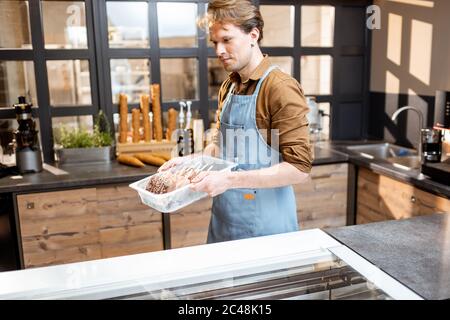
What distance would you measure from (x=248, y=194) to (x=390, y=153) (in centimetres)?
189

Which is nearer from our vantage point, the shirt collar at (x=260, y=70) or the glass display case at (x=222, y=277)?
the glass display case at (x=222, y=277)

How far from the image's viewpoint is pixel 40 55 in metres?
2.76

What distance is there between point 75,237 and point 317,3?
7.51 ft

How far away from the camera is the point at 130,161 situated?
2.66m

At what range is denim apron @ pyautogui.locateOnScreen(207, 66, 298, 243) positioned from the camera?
161 centimetres

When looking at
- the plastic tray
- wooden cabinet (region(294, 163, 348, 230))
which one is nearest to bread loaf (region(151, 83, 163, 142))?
wooden cabinet (region(294, 163, 348, 230))

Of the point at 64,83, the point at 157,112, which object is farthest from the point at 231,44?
the point at 64,83

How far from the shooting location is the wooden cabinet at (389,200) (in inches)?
90.8

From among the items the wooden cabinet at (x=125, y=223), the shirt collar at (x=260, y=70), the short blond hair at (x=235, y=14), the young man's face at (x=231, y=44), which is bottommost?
the wooden cabinet at (x=125, y=223)

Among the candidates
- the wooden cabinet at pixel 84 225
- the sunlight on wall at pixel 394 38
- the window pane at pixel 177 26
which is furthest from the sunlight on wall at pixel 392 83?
the window pane at pixel 177 26

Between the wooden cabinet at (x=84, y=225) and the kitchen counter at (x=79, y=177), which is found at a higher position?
the kitchen counter at (x=79, y=177)

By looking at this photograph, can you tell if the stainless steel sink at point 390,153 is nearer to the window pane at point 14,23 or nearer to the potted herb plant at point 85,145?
the potted herb plant at point 85,145

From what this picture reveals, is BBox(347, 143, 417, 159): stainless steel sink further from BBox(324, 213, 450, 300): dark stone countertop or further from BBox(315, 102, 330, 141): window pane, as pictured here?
BBox(324, 213, 450, 300): dark stone countertop

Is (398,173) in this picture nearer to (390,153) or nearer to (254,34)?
(390,153)
